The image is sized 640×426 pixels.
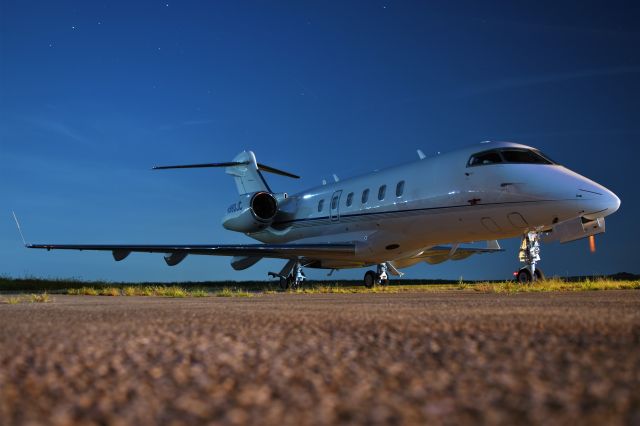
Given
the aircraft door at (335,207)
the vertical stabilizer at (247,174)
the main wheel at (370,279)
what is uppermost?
the vertical stabilizer at (247,174)

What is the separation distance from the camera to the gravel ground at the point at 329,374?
4.27 feet

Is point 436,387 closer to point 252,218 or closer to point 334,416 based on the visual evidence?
point 334,416

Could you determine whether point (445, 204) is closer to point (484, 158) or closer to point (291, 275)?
point (484, 158)

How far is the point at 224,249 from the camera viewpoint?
53.7ft

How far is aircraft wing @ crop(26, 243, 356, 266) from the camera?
1578cm

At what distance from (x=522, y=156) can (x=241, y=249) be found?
8.06m

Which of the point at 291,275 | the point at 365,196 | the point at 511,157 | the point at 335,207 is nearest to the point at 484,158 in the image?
the point at 511,157

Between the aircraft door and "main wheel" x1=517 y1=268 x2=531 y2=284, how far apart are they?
5.90m

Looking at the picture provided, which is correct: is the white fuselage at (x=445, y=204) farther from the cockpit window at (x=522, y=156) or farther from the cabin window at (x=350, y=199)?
the cockpit window at (x=522, y=156)

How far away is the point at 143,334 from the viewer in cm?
290

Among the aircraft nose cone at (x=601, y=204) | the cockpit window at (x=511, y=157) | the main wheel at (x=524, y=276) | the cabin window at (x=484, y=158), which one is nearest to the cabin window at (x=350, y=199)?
the cabin window at (x=484, y=158)

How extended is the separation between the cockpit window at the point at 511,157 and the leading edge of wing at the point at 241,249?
4.67 metres

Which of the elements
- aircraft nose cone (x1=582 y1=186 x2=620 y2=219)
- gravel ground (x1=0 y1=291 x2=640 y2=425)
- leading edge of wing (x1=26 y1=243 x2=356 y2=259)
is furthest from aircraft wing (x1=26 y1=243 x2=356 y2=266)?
Answer: gravel ground (x1=0 y1=291 x2=640 y2=425)

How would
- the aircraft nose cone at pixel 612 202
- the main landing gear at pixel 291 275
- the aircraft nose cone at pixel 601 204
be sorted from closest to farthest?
the aircraft nose cone at pixel 601 204 < the aircraft nose cone at pixel 612 202 < the main landing gear at pixel 291 275
